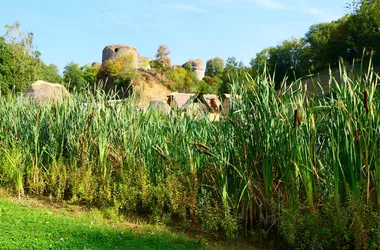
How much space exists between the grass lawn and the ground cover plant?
28cm

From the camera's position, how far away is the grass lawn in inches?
106

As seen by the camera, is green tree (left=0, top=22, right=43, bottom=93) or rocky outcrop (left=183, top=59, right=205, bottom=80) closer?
green tree (left=0, top=22, right=43, bottom=93)

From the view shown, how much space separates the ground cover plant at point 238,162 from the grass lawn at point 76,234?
279 millimetres

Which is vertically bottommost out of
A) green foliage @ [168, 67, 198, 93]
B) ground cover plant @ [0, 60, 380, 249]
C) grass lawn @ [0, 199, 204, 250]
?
grass lawn @ [0, 199, 204, 250]

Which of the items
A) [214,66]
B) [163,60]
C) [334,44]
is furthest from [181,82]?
[214,66]

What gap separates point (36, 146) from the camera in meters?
4.27

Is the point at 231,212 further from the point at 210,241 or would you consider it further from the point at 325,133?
the point at 325,133

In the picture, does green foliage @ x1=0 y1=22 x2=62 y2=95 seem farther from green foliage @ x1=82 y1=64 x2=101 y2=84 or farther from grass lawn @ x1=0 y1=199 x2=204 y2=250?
grass lawn @ x1=0 y1=199 x2=204 y2=250

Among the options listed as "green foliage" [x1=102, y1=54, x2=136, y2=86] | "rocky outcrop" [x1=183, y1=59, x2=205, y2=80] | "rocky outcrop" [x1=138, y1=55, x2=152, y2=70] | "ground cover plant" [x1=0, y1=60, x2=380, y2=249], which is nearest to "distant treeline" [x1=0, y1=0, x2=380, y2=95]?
"green foliage" [x1=102, y1=54, x2=136, y2=86]

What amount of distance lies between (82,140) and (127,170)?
0.68 metres

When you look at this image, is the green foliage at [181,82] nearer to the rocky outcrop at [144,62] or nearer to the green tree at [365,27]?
the rocky outcrop at [144,62]

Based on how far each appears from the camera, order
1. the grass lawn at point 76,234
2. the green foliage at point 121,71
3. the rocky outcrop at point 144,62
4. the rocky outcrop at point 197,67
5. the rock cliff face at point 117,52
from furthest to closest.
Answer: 1. the rocky outcrop at point 197,67
2. the rocky outcrop at point 144,62
3. the rock cliff face at point 117,52
4. the green foliage at point 121,71
5. the grass lawn at point 76,234

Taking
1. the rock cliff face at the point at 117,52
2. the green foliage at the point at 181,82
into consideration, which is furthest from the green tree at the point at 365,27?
the rock cliff face at the point at 117,52

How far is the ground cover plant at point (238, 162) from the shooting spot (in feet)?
7.87
